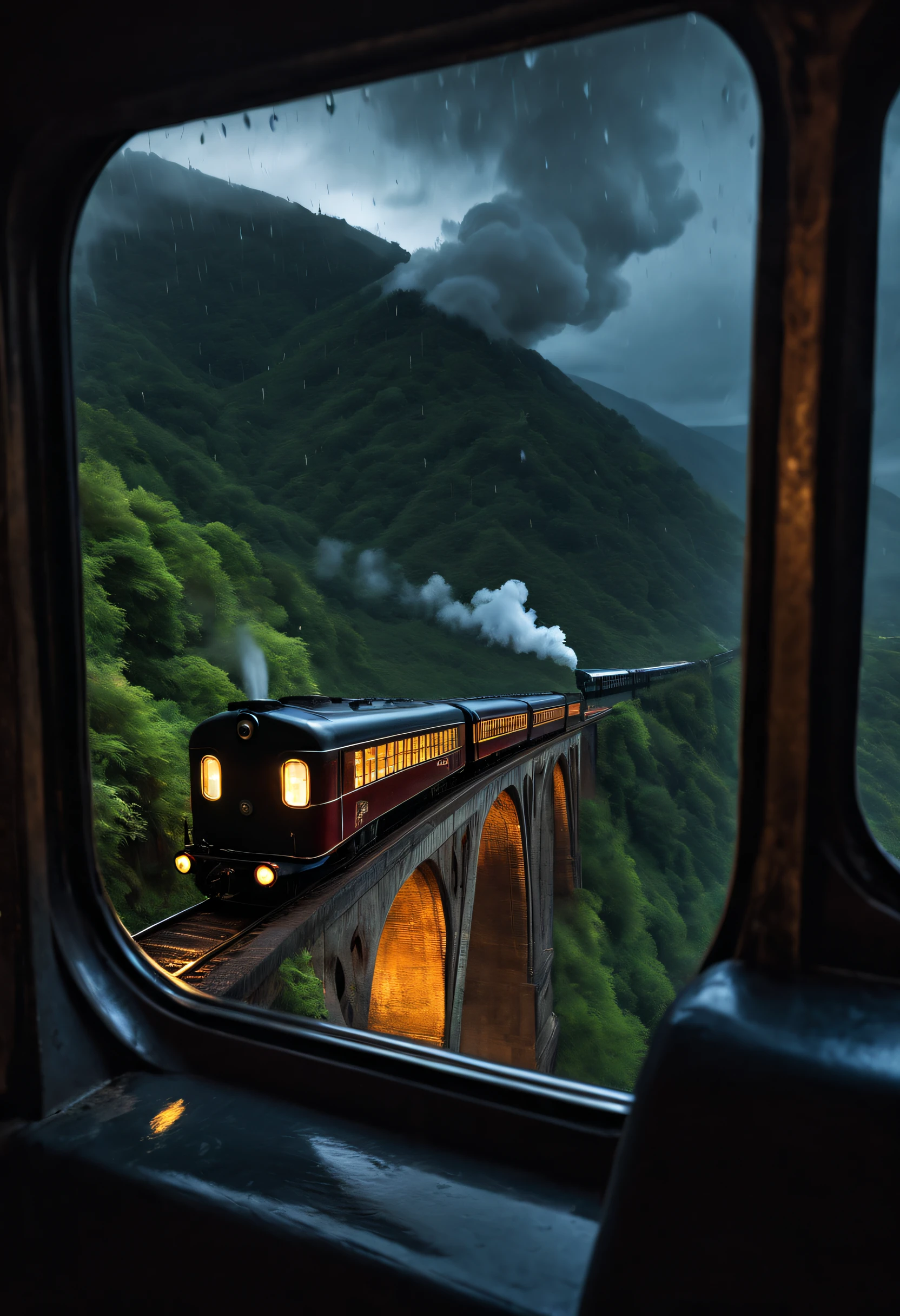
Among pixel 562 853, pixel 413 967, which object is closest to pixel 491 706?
pixel 413 967

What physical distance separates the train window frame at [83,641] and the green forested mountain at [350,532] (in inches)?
5.2

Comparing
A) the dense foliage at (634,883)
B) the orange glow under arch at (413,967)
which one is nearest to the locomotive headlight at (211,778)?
the orange glow under arch at (413,967)

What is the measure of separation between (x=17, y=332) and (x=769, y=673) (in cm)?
152

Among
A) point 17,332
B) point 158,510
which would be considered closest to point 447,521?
point 158,510

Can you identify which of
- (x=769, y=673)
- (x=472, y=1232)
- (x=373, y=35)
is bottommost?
(x=472, y=1232)

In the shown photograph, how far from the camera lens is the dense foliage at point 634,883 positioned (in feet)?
70.8

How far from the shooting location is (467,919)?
1209 cm

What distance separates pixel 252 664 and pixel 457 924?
1070 cm

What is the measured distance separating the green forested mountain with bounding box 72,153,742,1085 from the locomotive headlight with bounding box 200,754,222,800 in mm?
3603

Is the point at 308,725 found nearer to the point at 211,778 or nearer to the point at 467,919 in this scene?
the point at 211,778

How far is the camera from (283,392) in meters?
69.2

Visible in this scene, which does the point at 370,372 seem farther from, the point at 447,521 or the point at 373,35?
the point at 373,35

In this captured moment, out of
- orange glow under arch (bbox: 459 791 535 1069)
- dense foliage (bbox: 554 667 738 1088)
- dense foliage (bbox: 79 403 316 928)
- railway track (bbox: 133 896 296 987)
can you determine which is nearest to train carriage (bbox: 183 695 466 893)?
railway track (bbox: 133 896 296 987)

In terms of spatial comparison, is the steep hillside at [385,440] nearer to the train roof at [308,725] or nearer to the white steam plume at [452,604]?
the white steam plume at [452,604]
